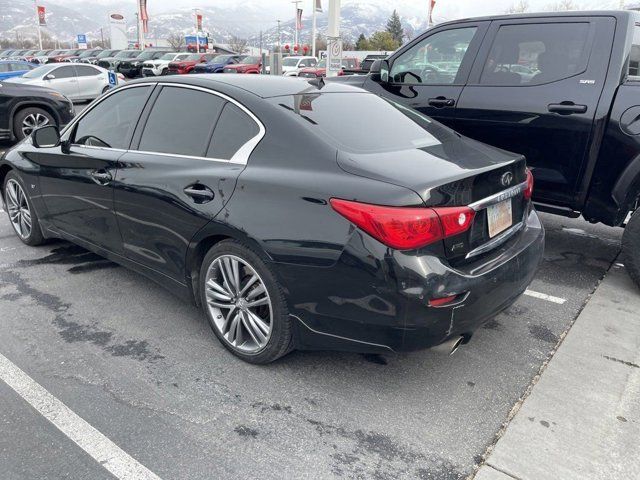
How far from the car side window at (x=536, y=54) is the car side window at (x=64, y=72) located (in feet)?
53.9

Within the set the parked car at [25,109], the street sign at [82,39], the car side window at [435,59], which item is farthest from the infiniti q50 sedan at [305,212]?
the street sign at [82,39]

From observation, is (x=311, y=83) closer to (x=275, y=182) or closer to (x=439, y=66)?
(x=275, y=182)

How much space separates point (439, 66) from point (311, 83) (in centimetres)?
202

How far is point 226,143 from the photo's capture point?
3.16 metres

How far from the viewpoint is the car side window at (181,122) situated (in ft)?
10.8

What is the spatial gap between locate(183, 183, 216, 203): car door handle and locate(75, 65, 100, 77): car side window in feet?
56.6

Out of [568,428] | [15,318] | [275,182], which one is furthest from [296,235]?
[15,318]

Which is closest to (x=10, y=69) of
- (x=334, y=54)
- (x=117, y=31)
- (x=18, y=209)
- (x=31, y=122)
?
(x=31, y=122)

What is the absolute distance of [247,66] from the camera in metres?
29.3

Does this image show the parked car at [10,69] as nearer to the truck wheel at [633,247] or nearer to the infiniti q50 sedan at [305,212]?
the infiniti q50 sedan at [305,212]

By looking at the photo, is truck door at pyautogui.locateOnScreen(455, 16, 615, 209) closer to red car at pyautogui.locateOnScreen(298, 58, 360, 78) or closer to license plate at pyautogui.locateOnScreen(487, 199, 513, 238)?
license plate at pyautogui.locateOnScreen(487, 199, 513, 238)

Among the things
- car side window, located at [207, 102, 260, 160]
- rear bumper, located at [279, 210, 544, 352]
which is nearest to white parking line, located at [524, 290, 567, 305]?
rear bumper, located at [279, 210, 544, 352]

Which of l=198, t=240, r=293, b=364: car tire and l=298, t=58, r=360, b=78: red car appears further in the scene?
l=298, t=58, r=360, b=78: red car

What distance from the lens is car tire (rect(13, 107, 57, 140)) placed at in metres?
9.70
